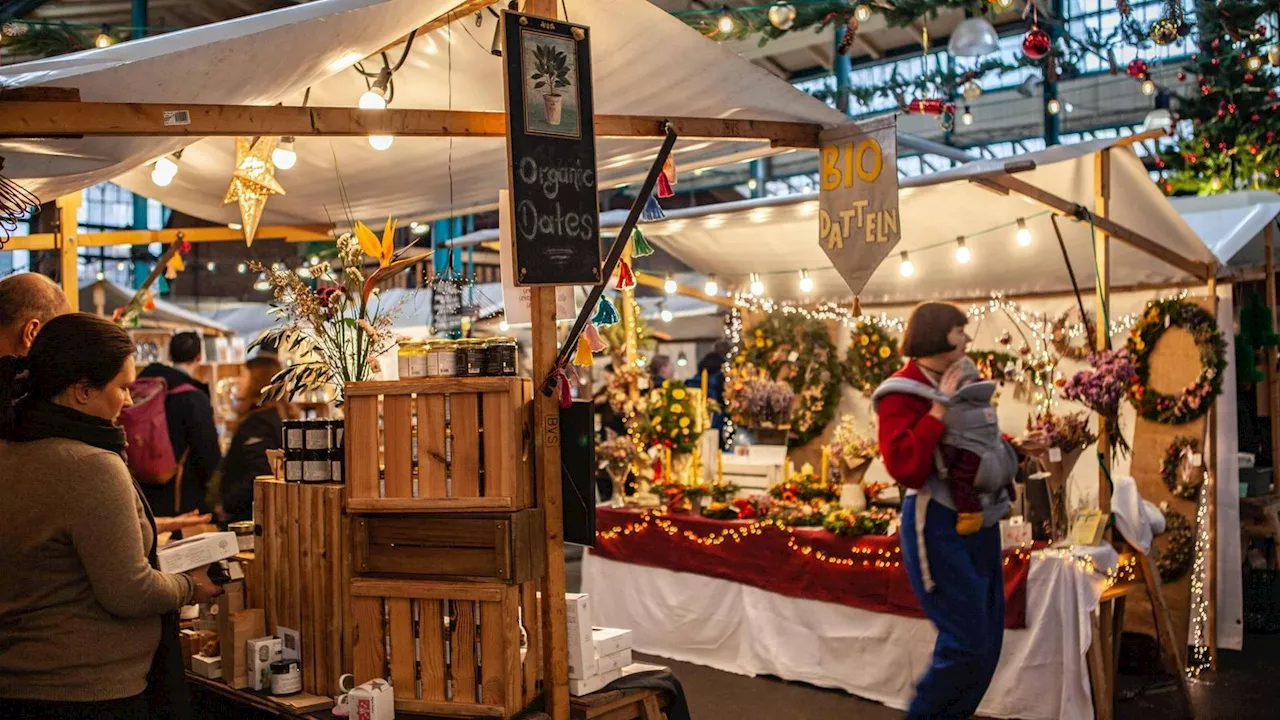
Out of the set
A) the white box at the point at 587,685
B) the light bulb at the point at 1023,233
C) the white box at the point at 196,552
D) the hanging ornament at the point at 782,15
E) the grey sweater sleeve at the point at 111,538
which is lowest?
the white box at the point at 587,685

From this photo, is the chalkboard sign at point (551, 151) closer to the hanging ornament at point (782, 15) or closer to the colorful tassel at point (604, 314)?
the colorful tassel at point (604, 314)

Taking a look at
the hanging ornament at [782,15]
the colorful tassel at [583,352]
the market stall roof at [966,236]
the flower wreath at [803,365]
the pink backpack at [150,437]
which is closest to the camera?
the colorful tassel at [583,352]

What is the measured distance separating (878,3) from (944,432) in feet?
15.0

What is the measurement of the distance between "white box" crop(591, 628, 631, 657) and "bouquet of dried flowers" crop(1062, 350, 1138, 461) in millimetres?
2810

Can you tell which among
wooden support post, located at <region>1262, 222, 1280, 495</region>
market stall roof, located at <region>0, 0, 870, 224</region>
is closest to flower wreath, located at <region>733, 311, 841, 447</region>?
wooden support post, located at <region>1262, 222, 1280, 495</region>

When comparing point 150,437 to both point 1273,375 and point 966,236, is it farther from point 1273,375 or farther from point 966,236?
point 1273,375

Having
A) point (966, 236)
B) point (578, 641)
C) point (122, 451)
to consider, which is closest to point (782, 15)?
point (966, 236)

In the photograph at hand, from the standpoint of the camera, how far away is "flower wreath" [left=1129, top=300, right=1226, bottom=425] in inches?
235

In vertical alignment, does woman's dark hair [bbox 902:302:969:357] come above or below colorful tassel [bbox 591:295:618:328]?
below

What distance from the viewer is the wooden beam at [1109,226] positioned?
5.16m

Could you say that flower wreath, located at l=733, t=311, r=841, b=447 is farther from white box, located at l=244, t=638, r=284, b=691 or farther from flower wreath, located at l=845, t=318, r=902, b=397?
white box, located at l=244, t=638, r=284, b=691

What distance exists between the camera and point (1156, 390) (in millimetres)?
6277

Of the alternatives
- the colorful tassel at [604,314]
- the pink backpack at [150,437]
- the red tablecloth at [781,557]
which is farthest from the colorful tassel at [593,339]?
the pink backpack at [150,437]

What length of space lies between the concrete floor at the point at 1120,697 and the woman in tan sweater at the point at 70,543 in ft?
10.8
